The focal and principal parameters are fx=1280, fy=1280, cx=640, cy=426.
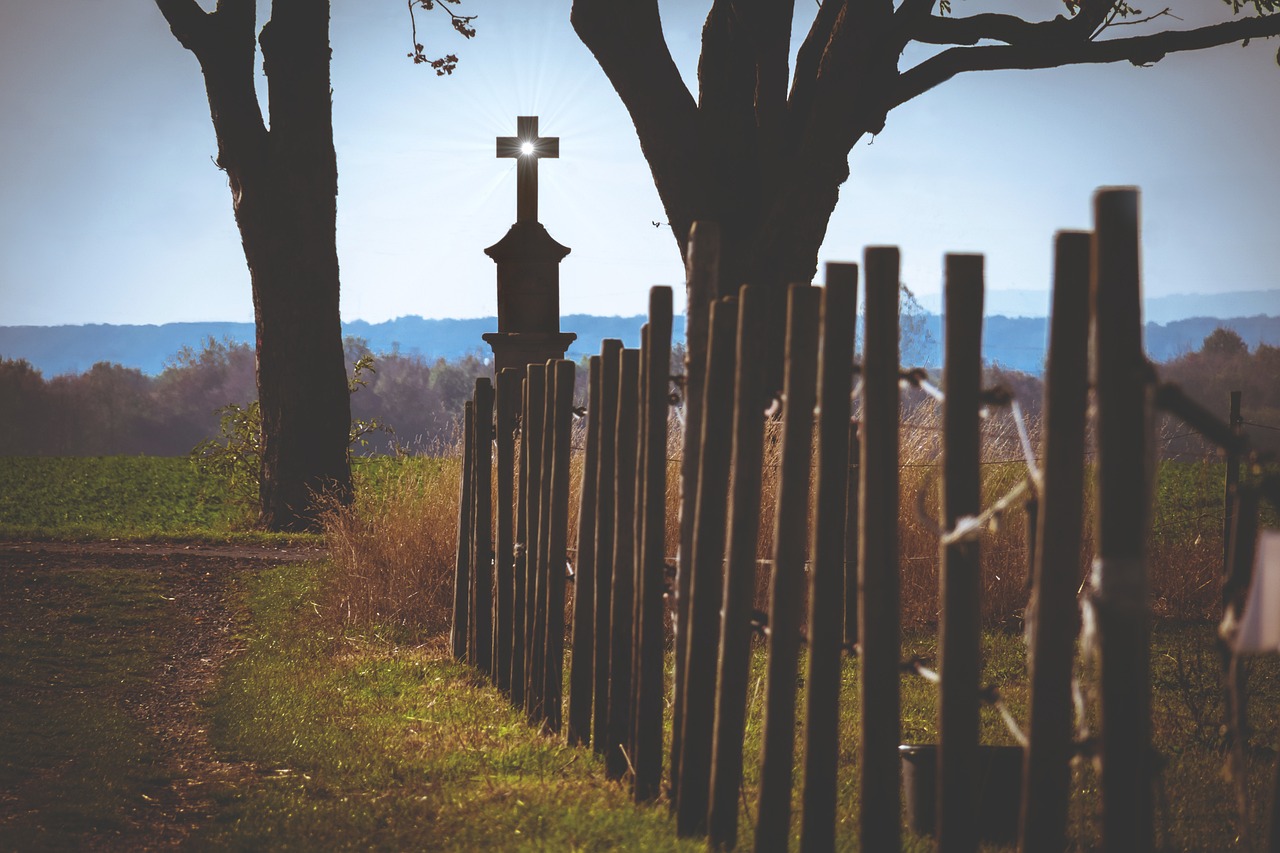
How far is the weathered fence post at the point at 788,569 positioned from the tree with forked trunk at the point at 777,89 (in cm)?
776

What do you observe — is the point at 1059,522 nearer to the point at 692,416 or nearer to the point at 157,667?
the point at 692,416

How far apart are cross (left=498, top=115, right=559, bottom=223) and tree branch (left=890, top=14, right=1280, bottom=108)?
13.2 feet

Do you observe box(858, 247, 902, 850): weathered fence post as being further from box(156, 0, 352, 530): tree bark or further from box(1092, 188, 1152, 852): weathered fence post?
box(156, 0, 352, 530): tree bark

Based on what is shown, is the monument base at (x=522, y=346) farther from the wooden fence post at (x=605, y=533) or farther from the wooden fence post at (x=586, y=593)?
the wooden fence post at (x=605, y=533)

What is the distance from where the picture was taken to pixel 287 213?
17.3 m

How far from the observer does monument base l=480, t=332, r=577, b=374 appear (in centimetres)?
1272

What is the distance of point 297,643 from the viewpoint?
930 cm

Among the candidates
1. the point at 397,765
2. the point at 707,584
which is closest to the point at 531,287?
the point at 397,765

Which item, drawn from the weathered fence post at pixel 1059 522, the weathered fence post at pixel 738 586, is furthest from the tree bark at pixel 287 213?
the weathered fence post at pixel 1059 522

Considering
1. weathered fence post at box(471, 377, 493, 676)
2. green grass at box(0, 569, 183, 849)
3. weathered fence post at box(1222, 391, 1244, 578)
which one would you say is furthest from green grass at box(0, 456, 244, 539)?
weathered fence post at box(1222, 391, 1244, 578)

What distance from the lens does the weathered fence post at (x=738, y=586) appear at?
12.9 feet

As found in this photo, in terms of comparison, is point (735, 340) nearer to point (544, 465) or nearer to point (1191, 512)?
point (544, 465)

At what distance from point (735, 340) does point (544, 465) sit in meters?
2.31

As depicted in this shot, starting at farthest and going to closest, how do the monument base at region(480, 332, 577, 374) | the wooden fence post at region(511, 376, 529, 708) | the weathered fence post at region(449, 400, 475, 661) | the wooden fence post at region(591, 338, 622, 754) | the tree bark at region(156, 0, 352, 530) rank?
the tree bark at region(156, 0, 352, 530) < the monument base at region(480, 332, 577, 374) < the weathered fence post at region(449, 400, 475, 661) < the wooden fence post at region(511, 376, 529, 708) < the wooden fence post at region(591, 338, 622, 754)
